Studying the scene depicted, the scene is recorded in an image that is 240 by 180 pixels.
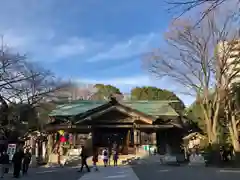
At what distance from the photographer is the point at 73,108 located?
36594 mm

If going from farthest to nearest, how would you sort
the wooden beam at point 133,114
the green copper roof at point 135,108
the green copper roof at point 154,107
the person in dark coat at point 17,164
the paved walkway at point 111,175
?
1. the green copper roof at point 154,107
2. the green copper roof at point 135,108
3. the wooden beam at point 133,114
4. the person in dark coat at point 17,164
5. the paved walkway at point 111,175

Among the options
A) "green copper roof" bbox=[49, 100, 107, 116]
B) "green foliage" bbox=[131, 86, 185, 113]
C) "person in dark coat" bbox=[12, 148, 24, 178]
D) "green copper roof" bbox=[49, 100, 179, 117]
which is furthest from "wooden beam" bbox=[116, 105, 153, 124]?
"green foliage" bbox=[131, 86, 185, 113]

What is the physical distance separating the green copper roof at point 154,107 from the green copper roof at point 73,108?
395 centimetres

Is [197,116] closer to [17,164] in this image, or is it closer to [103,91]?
[17,164]

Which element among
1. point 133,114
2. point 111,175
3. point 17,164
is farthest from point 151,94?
point 111,175

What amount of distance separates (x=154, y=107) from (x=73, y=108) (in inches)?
337

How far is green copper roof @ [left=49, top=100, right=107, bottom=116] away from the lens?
33.8m

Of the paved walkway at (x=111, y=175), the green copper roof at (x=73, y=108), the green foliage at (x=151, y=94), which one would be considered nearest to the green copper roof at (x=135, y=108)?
the green copper roof at (x=73, y=108)

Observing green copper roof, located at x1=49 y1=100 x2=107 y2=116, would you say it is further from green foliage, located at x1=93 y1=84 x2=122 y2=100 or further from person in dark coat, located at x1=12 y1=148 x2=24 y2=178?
green foliage, located at x1=93 y1=84 x2=122 y2=100

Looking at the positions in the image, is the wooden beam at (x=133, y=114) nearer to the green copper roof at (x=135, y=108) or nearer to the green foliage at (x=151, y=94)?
the green copper roof at (x=135, y=108)

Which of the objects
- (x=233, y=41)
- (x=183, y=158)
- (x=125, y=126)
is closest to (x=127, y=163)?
(x=125, y=126)

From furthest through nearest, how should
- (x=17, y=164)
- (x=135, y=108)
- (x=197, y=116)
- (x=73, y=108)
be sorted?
1. (x=197, y=116)
2. (x=73, y=108)
3. (x=135, y=108)
4. (x=17, y=164)

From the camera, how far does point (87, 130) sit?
101 ft

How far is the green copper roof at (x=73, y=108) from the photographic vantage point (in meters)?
33.8
